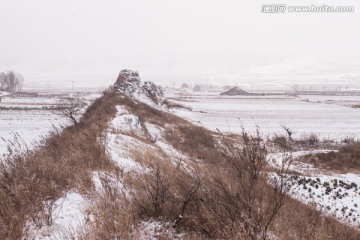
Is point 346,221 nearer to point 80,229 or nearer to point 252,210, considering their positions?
point 252,210

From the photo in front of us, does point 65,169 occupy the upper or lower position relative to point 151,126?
upper

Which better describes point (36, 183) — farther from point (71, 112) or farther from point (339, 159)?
point (339, 159)

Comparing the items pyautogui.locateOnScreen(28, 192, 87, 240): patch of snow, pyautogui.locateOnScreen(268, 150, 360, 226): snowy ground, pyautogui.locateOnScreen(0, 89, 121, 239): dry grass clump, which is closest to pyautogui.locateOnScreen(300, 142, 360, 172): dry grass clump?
pyautogui.locateOnScreen(268, 150, 360, 226): snowy ground

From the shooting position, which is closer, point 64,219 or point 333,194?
point 64,219

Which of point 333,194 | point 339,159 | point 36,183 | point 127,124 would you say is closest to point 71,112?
point 127,124

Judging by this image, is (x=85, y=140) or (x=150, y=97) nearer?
(x=85, y=140)

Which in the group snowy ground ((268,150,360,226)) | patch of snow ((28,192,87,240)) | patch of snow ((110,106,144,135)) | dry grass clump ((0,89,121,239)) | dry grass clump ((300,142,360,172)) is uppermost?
dry grass clump ((0,89,121,239))

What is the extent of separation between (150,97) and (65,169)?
4317 centimetres

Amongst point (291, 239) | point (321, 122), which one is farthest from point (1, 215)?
point (321, 122)

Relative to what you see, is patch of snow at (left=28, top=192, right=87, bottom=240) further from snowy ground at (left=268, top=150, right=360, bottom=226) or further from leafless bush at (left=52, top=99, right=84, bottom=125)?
leafless bush at (left=52, top=99, right=84, bottom=125)

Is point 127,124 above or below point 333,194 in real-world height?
above

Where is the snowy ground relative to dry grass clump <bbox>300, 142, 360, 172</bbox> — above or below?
above

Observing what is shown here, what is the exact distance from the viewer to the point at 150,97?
161 ft

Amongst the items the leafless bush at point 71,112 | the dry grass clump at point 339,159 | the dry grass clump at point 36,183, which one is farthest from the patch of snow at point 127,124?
the dry grass clump at point 339,159
